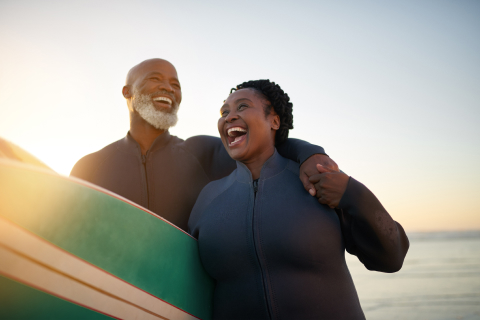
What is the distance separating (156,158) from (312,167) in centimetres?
152

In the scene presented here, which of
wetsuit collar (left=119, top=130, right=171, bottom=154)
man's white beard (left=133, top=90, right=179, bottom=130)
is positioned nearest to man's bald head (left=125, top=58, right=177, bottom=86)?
man's white beard (left=133, top=90, right=179, bottom=130)

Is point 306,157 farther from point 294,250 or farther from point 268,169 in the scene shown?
point 294,250

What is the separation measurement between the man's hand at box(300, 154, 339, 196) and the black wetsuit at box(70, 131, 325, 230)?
971 millimetres

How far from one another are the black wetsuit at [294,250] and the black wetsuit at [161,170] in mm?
849

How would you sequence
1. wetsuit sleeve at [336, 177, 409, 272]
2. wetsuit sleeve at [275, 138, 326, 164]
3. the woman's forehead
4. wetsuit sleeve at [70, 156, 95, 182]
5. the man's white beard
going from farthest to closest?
the man's white beard < wetsuit sleeve at [70, 156, 95, 182] < the woman's forehead < wetsuit sleeve at [275, 138, 326, 164] < wetsuit sleeve at [336, 177, 409, 272]

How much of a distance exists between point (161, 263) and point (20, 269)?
0.70m

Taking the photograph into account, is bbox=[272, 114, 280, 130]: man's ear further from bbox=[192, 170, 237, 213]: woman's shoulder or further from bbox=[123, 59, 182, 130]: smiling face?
bbox=[123, 59, 182, 130]: smiling face

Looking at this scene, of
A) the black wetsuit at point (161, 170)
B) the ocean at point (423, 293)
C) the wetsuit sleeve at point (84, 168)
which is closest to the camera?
the black wetsuit at point (161, 170)

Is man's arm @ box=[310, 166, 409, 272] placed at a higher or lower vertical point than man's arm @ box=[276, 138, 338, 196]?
lower

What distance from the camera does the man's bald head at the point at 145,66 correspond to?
10.2 ft

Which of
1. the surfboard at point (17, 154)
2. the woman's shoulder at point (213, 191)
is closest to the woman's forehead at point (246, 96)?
the woman's shoulder at point (213, 191)

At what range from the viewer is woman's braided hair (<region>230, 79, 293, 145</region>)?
7.18ft

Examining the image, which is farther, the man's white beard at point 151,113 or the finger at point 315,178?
the man's white beard at point 151,113

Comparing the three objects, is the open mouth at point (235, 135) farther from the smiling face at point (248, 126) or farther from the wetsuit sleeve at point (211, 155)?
the wetsuit sleeve at point (211, 155)
